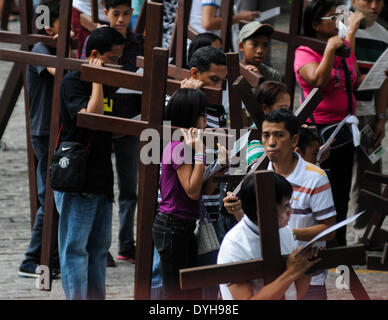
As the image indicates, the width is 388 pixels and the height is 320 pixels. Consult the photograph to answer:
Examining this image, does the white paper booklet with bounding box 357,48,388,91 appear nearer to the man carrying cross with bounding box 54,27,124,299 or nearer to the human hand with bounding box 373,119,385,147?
the human hand with bounding box 373,119,385,147

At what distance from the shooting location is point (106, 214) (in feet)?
16.5

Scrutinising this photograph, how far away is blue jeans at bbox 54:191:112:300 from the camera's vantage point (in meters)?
4.89

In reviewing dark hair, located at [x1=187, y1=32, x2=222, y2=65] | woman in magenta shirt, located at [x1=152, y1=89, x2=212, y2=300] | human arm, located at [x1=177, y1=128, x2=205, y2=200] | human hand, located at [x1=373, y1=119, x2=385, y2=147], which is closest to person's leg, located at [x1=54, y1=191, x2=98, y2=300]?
woman in magenta shirt, located at [x1=152, y1=89, x2=212, y2=300]

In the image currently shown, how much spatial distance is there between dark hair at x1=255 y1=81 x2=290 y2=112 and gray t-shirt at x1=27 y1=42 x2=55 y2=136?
184 centimetres

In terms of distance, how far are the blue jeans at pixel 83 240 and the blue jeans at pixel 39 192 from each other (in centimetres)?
84

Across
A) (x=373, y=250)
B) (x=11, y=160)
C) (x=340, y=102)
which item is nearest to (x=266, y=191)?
(x=340, y=102)

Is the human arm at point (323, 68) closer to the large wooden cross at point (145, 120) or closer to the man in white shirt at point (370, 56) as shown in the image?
the man in white shirt at point (370, 56)

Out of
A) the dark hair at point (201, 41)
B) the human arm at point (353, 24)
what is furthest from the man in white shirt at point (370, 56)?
the dark hair at point (201, 41)

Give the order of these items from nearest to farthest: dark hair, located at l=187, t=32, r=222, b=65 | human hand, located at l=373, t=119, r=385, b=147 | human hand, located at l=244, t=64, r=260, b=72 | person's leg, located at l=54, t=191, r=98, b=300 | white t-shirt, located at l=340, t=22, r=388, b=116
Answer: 1. person's leg, located at l=54, t=191, r=98, b=300
2. human hand, located at l=244, t=64, r=260, b=72
3. dark hair, located at l=187, t=32, r=222, b=65
4. white t-shirt, located at l=340, t=22, r=388, b=116
5. human hand, located at l=373, t=119, r=385, b=147

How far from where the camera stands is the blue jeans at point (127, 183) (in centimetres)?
632

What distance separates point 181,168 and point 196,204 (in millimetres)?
286

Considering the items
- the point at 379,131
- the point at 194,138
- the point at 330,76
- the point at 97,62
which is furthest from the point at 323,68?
the point at 194,138

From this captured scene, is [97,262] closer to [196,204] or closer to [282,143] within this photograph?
[196,204]

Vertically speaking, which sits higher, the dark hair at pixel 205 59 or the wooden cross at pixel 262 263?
the dark hair at pixel 205 59
